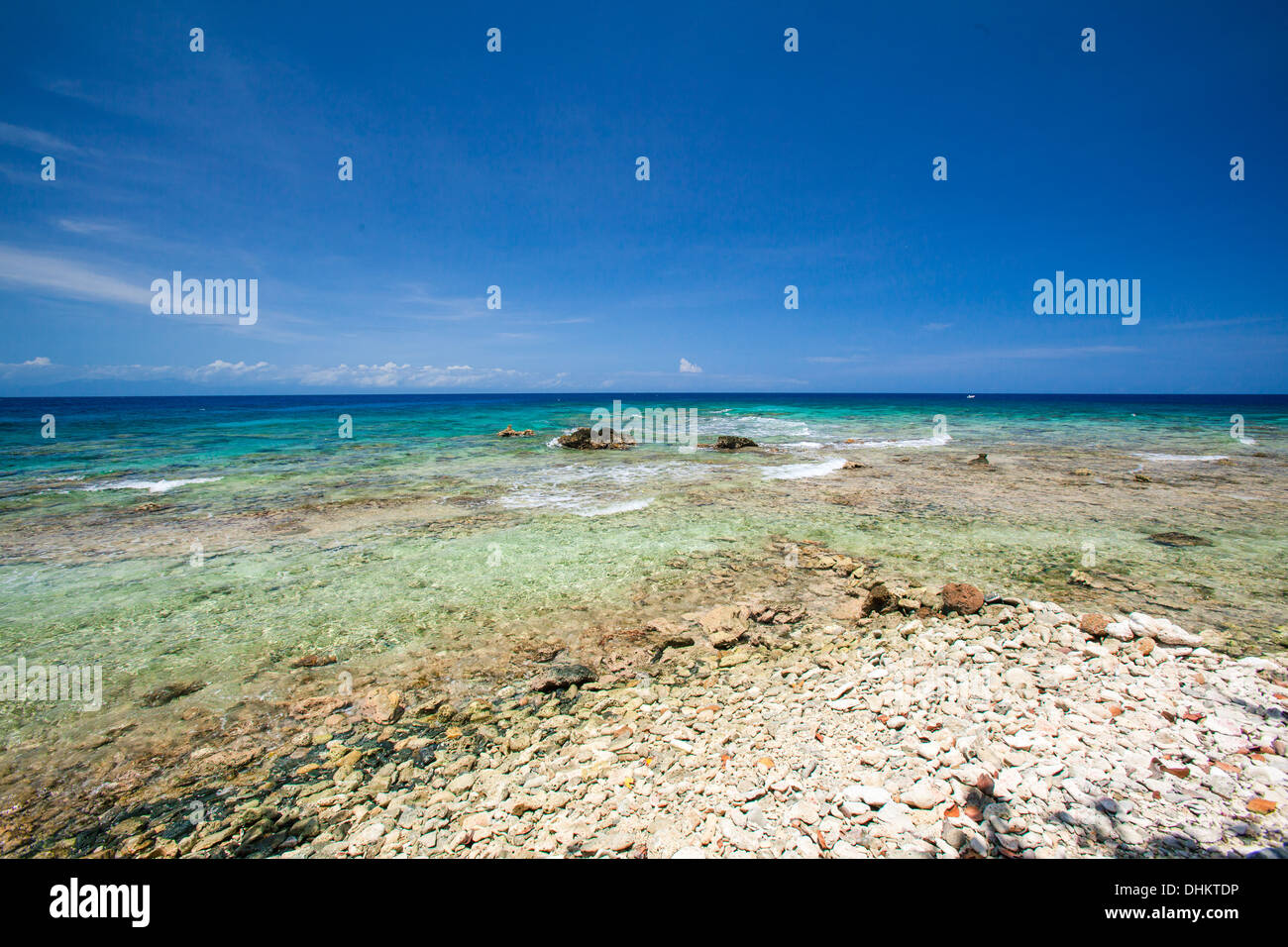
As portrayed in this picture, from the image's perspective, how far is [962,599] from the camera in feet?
21.4

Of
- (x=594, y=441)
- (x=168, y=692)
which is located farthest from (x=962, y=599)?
(x=594, y=441)

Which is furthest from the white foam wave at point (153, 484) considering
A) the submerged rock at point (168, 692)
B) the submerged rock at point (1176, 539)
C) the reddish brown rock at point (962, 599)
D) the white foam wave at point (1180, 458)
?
the white foam wave at point (1180, 458)

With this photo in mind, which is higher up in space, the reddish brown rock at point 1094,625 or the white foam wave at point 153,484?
the white foam wave at point 153,484

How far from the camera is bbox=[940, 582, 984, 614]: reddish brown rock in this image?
640 centimetres

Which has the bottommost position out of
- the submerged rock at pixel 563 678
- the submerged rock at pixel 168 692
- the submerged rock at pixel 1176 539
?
the submerged rock at pixel 168 692

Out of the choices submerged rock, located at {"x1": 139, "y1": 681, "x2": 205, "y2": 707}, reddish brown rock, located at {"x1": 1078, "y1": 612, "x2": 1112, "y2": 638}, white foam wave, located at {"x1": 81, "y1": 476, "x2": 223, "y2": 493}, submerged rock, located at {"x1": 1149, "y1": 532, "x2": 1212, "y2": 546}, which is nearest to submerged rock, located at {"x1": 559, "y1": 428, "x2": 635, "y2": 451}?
white foam wave, located at {"x1": 81, "y1": 476, "x2": 223, "y2": 493}

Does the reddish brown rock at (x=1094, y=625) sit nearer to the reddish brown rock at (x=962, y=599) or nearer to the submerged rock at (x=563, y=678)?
the reddish brown rock at (x=962, y=599)

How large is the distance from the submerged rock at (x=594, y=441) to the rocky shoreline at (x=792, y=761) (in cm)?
2213

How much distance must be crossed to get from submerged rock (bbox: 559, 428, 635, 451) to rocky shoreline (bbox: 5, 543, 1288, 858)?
2213 cm

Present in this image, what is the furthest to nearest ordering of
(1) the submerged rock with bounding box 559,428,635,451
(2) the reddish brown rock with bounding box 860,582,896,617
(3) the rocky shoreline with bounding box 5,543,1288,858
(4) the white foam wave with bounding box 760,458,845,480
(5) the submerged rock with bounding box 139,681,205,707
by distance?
(1) the submerged rock with bounding box 559,428,635,451 < (4) the white foam wave with bounding box 760,458,845,480 < (2) the reddish brown rock with bounding box 860,582,896,617 < (5) the submerged rock with bounding box 139,681,205,707 < (3) the rocky shoreline with bounding box 5,543,1288,858

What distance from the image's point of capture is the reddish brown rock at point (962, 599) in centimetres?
640

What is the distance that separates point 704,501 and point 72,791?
11950mm

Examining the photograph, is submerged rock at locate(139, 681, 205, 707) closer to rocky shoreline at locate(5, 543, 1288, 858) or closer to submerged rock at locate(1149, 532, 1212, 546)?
rocky shoreline at locate(5, 543, 1288, 858)
